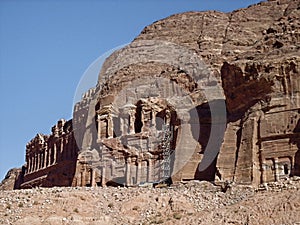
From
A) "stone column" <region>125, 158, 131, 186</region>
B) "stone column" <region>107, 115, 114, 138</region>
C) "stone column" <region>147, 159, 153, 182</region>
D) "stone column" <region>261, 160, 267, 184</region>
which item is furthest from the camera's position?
"stone column" <region>107, 115, 114, 138</region>

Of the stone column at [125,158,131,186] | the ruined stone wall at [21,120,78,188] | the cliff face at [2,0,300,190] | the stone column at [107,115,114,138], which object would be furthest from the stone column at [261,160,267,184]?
the ruined stone wall at [21,120,78,188]

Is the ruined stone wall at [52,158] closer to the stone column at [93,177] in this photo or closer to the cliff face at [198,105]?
the cliff face at [198,105]

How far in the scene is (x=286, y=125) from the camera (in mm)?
47625

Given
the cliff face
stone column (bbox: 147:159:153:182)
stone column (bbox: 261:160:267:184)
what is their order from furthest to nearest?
stone column (bbox: 147:159:153:182), the cliff face, stone column (bbox: 261:160:267:184)

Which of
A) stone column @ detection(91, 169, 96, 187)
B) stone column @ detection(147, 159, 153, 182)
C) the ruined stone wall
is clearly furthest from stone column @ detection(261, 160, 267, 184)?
the ruined stone wall

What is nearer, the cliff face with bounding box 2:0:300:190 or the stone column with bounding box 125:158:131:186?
the cliff face with bounding box 2:0:300:190

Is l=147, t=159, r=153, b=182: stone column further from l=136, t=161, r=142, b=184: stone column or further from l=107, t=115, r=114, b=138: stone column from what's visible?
l=107, t=115, r=114, b=138: stone column

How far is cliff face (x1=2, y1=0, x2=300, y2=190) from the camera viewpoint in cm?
4862

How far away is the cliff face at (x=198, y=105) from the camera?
4862cm

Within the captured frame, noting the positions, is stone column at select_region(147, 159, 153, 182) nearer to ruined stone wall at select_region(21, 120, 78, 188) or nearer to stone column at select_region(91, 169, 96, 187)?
stone column at select_region(91, 169, 96, 187)

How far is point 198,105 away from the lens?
60.6 meters

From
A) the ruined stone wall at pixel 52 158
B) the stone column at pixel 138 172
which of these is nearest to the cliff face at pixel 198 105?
the stone column at pixel 138 172

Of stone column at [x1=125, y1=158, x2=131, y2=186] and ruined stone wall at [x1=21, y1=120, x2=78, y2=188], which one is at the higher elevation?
ruined stone wall at [x1=21, y1=120, x2=78, y2=188]

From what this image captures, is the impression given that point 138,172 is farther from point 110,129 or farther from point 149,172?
point 110,129
